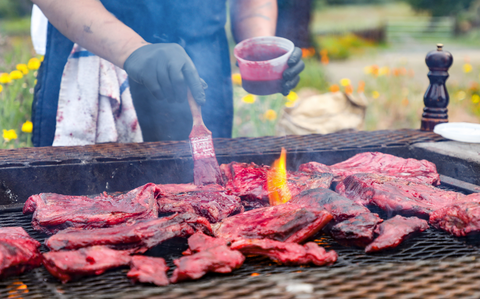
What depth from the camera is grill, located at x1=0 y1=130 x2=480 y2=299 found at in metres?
1.31

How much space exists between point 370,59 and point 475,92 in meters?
6.92

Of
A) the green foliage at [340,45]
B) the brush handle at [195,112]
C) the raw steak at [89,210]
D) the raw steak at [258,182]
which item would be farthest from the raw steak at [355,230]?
the green foliage at [340,45]

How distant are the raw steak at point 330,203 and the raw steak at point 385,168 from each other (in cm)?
A: 41

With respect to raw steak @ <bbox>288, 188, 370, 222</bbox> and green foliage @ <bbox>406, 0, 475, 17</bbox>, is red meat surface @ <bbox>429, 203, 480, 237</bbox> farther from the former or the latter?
green foliage @ <bbox>406, 0, 475, 17</bbox>

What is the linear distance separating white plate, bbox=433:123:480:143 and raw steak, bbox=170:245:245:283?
1872mm

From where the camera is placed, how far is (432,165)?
95.4 inches

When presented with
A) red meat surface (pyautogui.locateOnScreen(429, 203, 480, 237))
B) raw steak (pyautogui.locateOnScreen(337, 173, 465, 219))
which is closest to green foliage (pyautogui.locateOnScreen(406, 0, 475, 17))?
raw steak (pyautogui.locateOnScreen(337, 173, 465, 219))

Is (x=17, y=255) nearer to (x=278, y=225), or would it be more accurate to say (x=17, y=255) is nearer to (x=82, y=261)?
(x=82, y=261)

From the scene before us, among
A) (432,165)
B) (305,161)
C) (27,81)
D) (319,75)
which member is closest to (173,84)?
(305,161)

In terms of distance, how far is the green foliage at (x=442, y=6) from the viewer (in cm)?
2384

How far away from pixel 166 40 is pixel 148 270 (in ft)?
7.66

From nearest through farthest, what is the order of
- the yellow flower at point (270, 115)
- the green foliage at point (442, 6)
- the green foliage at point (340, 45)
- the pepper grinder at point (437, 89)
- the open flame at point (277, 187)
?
the open flame at point (277, 187), the pepper grinder at point (437, 89), the yellow flower at point (270, 115), the green foliage at point (340, 45), the green foliage at point (442, 6)

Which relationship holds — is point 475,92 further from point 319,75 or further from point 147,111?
point 147,111

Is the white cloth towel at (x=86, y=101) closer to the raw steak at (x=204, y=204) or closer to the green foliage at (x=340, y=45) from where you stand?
the raw steak at (x=204, y=204)
